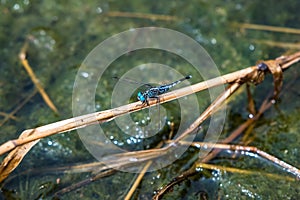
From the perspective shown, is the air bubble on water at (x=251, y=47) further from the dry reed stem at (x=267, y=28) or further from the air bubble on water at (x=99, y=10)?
the air bubble on water at (x=99, y=10)

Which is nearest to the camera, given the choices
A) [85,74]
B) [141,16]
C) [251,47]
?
[85,74]

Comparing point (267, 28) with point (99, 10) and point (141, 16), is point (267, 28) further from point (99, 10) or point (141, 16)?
point (99, 10)

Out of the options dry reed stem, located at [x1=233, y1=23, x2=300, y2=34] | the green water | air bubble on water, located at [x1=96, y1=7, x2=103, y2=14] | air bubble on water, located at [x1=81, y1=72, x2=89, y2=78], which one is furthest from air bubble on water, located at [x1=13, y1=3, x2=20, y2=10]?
dry reed stem, located at [x1=233, y1=23, x2=300, y2=34]

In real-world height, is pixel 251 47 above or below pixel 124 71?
above

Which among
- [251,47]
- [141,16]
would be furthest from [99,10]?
[251,47]

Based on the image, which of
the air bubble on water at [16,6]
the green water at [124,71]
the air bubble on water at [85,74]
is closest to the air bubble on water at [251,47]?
the green water at [124,71]

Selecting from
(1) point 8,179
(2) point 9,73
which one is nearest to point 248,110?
(1) point 8,179

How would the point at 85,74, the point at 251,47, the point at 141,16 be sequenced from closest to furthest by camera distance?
the point at 85,74, the point at 251,47, the point at 141,16

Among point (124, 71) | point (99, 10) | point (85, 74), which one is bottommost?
point (85, 74)

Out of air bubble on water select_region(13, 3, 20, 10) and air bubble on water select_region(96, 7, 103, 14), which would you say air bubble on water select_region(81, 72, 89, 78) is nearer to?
air bubble on water select_region(96, 7, 103, 14)
